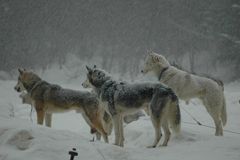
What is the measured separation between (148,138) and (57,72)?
42715mm

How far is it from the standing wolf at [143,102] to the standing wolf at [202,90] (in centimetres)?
223

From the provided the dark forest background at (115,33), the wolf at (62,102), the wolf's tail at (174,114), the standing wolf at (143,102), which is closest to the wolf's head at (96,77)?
the standing wolf at (143,102)

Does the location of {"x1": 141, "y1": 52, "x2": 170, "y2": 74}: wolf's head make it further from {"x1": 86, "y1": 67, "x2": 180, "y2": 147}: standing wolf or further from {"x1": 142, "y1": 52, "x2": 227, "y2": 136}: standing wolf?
{"x1": 86, "y1": 67, "x2": 180, "y2": 147}: standing wolf

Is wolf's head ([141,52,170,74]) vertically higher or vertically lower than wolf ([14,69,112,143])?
higher

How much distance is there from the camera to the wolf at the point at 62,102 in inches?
334

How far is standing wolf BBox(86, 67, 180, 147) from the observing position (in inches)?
270

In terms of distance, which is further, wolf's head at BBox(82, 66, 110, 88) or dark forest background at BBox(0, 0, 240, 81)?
dark forest background at BBox(0, 0, 240, 81)

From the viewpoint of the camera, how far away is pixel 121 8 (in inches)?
2162

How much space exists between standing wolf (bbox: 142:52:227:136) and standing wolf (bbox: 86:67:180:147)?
2229 millimetres

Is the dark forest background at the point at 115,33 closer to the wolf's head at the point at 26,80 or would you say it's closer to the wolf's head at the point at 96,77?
the wolf's head at the point at 26,80

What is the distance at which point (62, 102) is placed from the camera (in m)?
8.77

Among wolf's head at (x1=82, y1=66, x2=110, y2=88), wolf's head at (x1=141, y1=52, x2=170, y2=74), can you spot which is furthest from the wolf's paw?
wolf's head at (x1=141, y1=52, x2=170, y2=74)

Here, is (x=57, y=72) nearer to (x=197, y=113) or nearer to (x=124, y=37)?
(x=124, y=37)

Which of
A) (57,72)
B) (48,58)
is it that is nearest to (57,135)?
(57,72)
